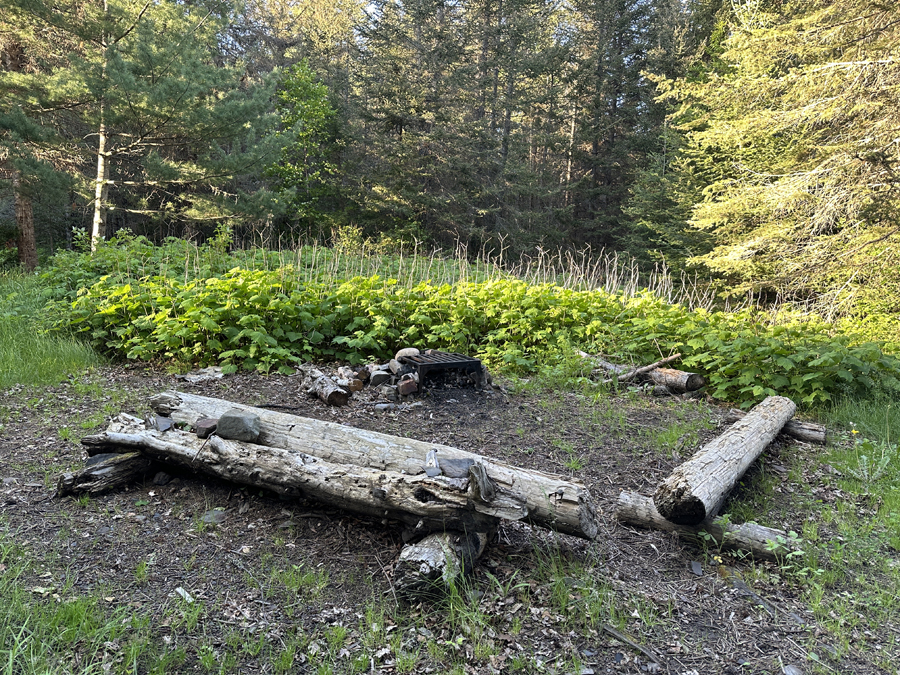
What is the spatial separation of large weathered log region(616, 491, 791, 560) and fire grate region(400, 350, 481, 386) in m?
2.09

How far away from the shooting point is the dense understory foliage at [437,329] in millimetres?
4754

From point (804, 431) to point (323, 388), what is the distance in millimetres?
3870

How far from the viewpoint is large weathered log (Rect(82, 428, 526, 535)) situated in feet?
Answer: 6.73

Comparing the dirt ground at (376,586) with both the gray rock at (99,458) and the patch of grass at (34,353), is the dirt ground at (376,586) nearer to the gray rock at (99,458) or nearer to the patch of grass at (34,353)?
the gray rock at (99,458)

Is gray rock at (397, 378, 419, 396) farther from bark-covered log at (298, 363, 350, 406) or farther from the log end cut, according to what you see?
the log end cut

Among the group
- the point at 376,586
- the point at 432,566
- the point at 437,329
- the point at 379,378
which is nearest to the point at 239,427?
the point at 376,586

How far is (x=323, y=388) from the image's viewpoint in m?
4.31

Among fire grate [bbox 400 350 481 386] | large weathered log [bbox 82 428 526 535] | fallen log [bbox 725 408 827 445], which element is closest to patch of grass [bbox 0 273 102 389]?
large weathered log [bbox 82 428 526 535]

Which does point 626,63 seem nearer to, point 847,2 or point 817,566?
point 847,2

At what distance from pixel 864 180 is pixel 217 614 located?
29.2 feet

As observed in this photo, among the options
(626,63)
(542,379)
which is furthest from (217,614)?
(626,63)

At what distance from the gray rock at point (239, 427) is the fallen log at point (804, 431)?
3624 millimetres

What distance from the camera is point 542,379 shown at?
5.13 metres

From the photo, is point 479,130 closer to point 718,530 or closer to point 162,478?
point 162,478
